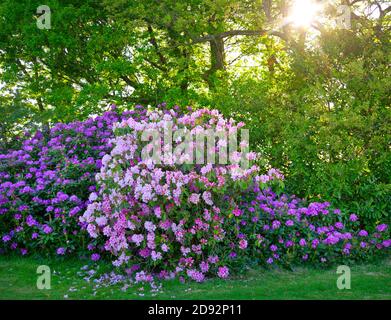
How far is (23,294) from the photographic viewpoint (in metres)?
5.94

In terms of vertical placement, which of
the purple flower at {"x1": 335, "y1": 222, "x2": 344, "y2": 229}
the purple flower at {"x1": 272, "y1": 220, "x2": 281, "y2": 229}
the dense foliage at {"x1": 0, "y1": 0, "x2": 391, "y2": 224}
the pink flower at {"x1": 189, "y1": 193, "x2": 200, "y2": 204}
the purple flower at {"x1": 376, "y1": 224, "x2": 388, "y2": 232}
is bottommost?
the purple flower at {"x1": 376, "y1": 224, "x2": 388, "y2": 232}

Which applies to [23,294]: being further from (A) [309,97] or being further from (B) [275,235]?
(A) [309,97]

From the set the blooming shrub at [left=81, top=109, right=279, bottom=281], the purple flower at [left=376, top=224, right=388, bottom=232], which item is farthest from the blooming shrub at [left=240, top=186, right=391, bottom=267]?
the blooming shrub at [left=81, top=109, right=279, bottom=281]

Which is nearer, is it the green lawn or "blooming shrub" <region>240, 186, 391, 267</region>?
the green lawn

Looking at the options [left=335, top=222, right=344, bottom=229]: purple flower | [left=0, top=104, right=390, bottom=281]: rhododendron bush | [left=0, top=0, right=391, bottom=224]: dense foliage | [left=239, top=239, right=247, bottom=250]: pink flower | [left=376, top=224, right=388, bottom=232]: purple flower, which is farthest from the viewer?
[left=0, top=0, right=391, bottom=224]: dense foliage

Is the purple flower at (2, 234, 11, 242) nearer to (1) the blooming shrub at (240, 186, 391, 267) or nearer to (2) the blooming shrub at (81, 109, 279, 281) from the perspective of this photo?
(2) the blooming shrub at (81, 109, 279, 281)

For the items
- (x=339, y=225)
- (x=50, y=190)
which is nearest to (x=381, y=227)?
(x=339, y=225)

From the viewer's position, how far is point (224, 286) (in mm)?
6195

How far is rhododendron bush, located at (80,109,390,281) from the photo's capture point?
6324 millimetres

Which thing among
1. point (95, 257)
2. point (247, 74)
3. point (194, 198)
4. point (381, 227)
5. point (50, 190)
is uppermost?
point (247, 74)

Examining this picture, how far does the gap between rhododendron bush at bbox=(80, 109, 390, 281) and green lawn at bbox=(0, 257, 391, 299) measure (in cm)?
25

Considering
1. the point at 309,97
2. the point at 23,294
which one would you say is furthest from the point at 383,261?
the point at 23,294

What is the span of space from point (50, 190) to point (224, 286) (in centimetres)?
309

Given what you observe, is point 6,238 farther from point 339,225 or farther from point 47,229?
point 339,225
